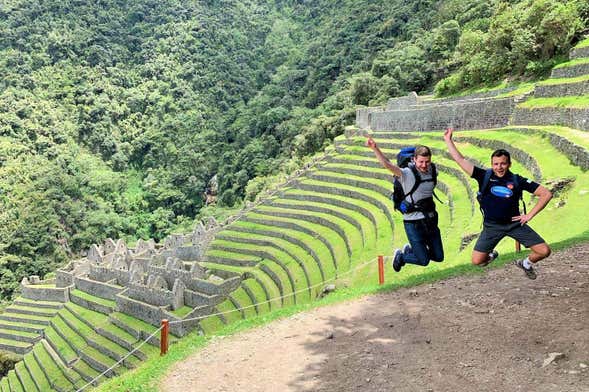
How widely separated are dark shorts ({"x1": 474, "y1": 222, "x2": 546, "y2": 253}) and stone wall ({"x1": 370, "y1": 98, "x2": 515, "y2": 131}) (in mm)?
13912

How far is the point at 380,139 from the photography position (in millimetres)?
24438

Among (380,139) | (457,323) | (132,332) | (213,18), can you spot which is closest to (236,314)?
(132,332)

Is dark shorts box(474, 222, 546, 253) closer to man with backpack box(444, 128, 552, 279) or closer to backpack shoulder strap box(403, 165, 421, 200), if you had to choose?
man with backpack box(444, 128, 552, 279)

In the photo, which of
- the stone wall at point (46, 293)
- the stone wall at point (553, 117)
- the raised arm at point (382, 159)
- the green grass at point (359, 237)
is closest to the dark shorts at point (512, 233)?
the raised arm at point (382, 159)

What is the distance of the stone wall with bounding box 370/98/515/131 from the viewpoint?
1878 cm

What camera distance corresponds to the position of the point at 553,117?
1502 centimetres

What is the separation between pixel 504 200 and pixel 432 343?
5.76 ft

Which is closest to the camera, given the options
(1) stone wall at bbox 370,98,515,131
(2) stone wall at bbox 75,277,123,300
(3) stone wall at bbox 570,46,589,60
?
(3) stone wall at bbox 570,46,589,60

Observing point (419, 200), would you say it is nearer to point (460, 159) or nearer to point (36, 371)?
point (460, 159)

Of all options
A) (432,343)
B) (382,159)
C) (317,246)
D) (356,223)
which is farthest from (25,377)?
(382,159)

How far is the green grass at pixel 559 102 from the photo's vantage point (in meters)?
13.8

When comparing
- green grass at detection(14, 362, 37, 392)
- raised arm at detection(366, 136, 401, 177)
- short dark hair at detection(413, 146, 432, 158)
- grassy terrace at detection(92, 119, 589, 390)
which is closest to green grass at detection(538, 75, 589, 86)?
grassy terrace at detection(92, 119, 589, 390)

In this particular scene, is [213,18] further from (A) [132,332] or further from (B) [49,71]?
(A) [132,332]

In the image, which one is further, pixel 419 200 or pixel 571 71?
pixel 571 71
